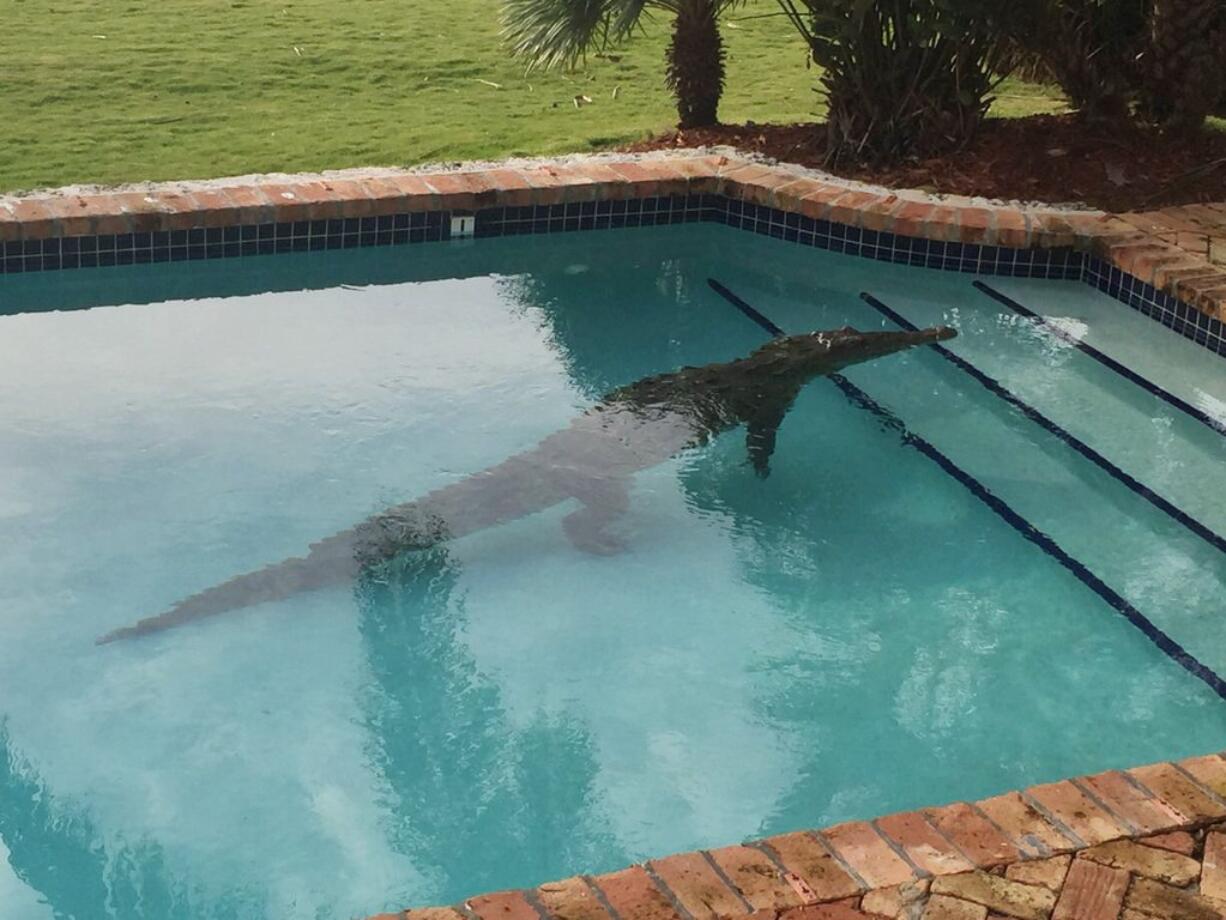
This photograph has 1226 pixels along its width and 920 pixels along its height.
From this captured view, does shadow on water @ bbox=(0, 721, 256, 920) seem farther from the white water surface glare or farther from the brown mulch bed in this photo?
the brown mulch bed

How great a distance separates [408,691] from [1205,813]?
2362 millimetres

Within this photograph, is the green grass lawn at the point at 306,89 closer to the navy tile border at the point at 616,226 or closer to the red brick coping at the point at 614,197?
the red brick coping at the point at 614,197

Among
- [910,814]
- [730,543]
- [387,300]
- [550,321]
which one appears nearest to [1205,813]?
[910,814]

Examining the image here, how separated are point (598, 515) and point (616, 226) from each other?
341 centimetres

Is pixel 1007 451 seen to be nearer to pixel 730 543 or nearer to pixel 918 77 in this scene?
pixel 730 543

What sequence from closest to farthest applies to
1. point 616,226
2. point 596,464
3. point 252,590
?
1. point 252,590
2. point 596,464
3. point 616,226

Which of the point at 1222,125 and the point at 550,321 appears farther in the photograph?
the point at 1222,125

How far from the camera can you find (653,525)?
6.16 m

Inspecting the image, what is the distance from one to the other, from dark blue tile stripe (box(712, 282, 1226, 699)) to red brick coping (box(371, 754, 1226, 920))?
123cm

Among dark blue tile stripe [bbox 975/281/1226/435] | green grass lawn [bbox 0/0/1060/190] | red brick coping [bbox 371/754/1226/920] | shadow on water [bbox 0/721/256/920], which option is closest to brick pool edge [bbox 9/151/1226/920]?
red brick coping [bbox 371/754/1226/920]

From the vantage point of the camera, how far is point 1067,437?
274 inches

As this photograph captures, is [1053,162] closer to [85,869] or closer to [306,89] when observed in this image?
Result: [306,89]

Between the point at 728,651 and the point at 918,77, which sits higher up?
the point at 918,77

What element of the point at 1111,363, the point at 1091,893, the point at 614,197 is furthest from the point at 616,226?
the point at 1091,893
